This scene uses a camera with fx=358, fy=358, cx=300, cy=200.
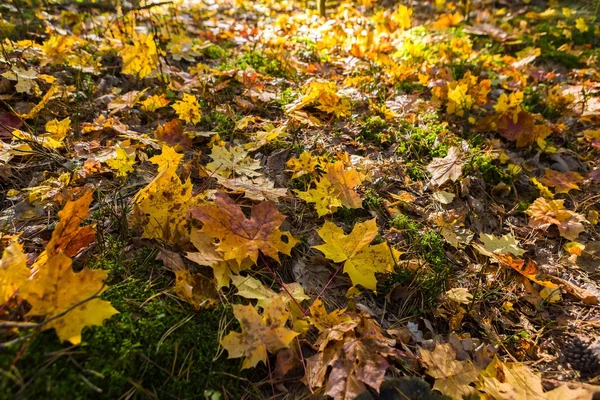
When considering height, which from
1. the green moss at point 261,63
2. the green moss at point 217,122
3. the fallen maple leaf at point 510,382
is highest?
the green moss at point 261,63

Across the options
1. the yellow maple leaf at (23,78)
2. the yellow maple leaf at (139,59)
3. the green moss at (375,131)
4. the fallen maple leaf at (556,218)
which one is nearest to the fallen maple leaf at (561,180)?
the fallen maple leaf at (556,218)

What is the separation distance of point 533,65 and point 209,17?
4092mm

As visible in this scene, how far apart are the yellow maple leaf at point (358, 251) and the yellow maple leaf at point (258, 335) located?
405 millimetres

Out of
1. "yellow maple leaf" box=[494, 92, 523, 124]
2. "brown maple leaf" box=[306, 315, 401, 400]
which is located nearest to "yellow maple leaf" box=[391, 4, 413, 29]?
"yellow maple leaf" box=[494, 92, 523, 124]

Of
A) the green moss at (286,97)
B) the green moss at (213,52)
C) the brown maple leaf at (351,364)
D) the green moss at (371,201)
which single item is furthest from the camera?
the green moss at (213,52)

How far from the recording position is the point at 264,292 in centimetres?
146

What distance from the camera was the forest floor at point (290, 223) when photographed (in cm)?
123

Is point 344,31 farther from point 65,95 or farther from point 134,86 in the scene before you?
point 65,95

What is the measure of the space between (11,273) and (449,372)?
5.15 feet

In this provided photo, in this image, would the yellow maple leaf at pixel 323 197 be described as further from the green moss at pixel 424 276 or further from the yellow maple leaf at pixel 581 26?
the yellow maple leaf at pixel 581 26

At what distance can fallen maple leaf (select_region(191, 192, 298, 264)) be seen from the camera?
1484 millimetres

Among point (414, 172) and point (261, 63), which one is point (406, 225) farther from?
point (261, 63)

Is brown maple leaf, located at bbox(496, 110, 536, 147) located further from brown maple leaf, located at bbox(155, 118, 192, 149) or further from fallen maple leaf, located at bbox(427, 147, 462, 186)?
brown maple leaf, located at bbox(155, 118, 192, 149)

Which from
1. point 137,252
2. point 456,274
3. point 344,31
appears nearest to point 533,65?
point 344,31
